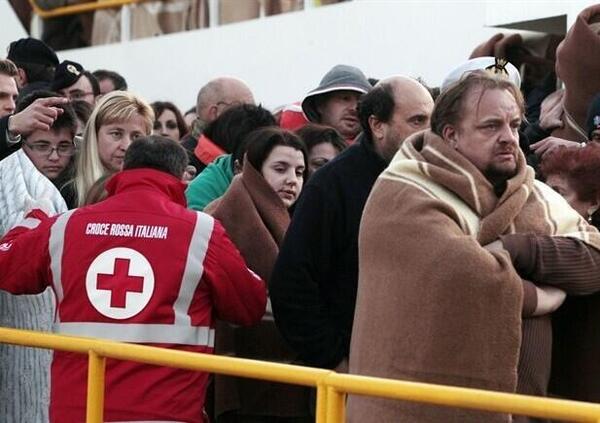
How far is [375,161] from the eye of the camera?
554 centimetres

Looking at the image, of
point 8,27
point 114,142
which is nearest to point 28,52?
point 114,142

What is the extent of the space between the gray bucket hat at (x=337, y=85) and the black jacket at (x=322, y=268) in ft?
5.67

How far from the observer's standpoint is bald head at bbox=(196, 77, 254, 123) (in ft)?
25.8

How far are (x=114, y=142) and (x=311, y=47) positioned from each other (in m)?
5.18

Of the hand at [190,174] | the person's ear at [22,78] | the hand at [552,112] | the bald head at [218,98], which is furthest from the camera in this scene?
the person's ear at [22,78]

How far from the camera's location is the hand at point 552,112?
6863 mm

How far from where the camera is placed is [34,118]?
5871 mm

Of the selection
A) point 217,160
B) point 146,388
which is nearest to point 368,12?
point 217,160

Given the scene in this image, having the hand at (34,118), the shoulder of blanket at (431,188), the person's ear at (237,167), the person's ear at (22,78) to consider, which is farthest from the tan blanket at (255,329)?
the person's ear at (22,78)

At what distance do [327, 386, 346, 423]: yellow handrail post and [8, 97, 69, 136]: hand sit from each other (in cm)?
213

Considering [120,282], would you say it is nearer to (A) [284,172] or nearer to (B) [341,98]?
(A) [284,172]

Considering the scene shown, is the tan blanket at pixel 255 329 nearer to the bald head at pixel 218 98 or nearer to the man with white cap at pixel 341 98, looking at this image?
the man with white cap at pixel 341 98

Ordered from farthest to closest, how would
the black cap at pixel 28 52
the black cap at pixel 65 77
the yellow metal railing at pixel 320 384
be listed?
the black cap at pixel 28 52
the black cap at pixel 65 77
the yellow metal railing at pixel 320 384

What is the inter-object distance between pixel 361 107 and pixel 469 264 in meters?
1.22
